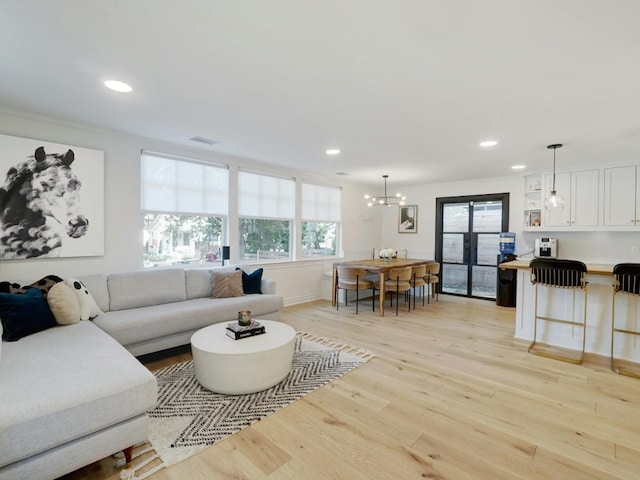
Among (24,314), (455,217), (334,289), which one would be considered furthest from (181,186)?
(455,217)

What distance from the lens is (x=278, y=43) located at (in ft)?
6.51

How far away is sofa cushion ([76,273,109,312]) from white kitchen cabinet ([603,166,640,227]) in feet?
23.1

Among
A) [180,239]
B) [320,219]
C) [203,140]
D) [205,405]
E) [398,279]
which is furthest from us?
[320,219]

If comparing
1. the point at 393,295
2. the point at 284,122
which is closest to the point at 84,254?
the point at 284,122

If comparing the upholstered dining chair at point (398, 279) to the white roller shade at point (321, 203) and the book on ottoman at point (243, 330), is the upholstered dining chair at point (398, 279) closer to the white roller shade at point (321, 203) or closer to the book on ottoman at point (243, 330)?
the white roller shade at point (321, 203)

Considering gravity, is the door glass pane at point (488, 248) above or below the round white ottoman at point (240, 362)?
above

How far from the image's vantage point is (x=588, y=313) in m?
3.56

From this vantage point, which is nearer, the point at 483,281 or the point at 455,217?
the point at 483,281

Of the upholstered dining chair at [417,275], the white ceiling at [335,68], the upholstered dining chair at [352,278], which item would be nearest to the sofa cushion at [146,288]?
the white ceiling at [335,68]

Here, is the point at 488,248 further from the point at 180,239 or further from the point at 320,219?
the point at 180,239

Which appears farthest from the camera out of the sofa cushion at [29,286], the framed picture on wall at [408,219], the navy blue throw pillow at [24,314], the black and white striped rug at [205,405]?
the framed picture on wall at [408,219]

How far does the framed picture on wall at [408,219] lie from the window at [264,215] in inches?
122

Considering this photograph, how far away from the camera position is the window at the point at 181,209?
4148mm

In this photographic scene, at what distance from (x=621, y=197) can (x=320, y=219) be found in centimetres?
493
